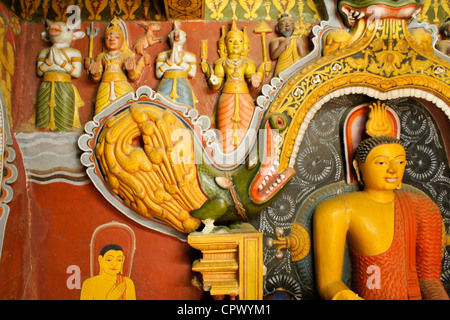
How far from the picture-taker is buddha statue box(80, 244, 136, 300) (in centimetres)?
246

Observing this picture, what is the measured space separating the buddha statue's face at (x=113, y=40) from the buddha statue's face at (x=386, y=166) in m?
1.64

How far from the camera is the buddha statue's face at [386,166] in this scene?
2465mm

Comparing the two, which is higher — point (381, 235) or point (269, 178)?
point (269, 178)

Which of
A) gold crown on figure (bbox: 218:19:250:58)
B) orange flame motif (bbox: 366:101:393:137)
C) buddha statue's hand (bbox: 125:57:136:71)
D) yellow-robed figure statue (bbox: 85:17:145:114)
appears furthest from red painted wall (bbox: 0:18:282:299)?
orange flame motif (bbox: 366:101:393:137)

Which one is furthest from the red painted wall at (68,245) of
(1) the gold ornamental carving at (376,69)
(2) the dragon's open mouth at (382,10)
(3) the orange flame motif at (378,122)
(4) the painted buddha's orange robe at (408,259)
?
(2) the dragon's open mouth at (382,10)

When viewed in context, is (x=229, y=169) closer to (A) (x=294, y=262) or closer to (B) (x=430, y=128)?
(A) (x=294, y=262)

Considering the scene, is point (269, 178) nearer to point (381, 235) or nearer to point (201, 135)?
point (201, 135)

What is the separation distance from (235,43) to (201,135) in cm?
64

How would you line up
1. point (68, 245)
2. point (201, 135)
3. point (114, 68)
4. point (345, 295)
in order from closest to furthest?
point (345, 295)
point (201, 135)
point (68, 245)
point (114, 68)

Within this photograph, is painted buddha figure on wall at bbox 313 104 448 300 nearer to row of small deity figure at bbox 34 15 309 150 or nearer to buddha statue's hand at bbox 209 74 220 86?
row of small deity figure at bbox 34 15 309 150

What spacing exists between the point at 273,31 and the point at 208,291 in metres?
1.62

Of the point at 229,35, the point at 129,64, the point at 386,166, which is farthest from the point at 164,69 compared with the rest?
the point at 386,166

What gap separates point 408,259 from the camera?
2.51 meters

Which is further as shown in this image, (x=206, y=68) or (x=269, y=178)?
(x=206, y=68)
